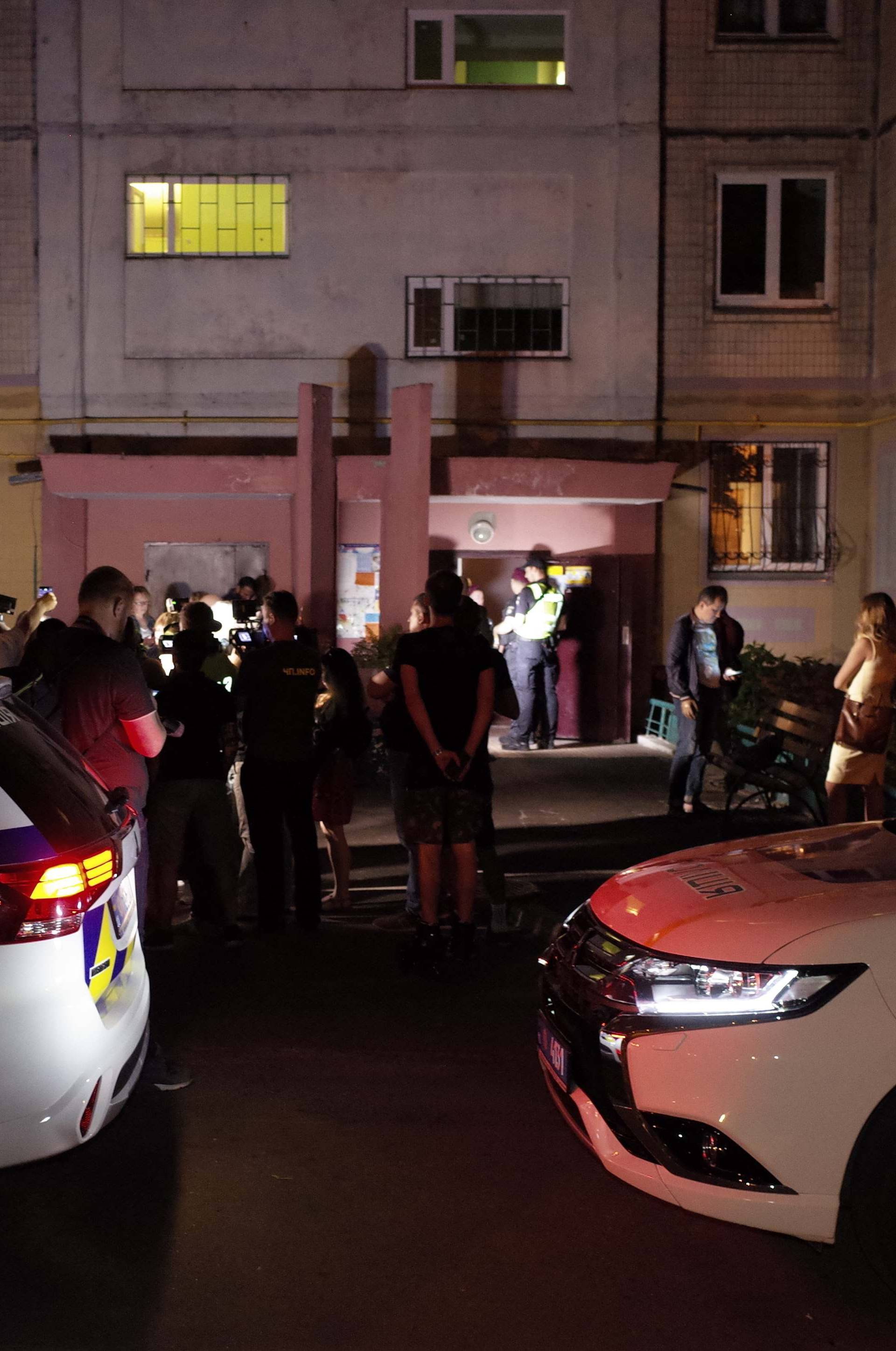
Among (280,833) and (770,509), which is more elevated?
(770,509)

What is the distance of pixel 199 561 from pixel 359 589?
2007 mm

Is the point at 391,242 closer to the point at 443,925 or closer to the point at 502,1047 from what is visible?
the point at 443,925

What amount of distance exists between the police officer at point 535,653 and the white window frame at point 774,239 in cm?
453

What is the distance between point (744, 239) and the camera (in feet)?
53.9

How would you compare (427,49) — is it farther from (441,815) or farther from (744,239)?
(441,815)

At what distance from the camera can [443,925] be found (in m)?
7.45

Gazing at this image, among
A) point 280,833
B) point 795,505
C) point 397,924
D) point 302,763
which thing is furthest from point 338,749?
point 795,505

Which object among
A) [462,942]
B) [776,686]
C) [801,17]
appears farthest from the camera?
[801,17]

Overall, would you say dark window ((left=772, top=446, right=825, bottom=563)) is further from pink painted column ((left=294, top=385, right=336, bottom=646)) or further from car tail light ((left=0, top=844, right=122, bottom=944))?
car tail light ((left=0, top=844, right=122, bottom=944))

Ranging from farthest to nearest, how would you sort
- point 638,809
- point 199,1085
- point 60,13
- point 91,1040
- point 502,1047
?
point 60,13 < point 638,809 < point 502,1047 < point 199,1085 < point 91,1040

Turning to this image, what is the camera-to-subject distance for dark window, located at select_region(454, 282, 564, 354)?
16.2m

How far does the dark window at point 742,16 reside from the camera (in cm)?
1608

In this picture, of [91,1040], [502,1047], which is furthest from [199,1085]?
[91,1040]

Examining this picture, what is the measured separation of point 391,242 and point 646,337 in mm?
3310
